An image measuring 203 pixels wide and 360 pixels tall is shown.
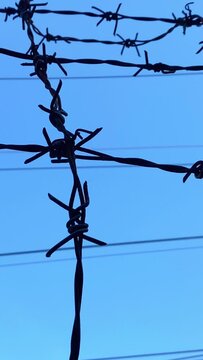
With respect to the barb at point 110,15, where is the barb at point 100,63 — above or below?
below

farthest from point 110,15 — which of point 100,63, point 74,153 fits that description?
point 74,153

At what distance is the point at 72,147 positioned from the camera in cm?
79

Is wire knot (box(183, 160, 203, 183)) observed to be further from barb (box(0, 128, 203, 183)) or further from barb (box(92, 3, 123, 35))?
barb (box(92, 3, 123, 35))

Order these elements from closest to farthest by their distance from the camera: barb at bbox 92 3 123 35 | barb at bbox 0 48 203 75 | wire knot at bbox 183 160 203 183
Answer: wire knot at bbox 183 160 203 183, barb at bbox 0 48 203 75, barb at bbox 92 3 123 35

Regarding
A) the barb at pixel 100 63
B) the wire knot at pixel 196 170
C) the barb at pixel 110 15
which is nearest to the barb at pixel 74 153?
the wire knot at pixel 196 170

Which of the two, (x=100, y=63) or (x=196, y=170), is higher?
(x=100, y=63)

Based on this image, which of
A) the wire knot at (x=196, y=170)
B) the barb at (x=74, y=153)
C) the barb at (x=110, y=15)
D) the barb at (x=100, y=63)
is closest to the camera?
the barb at (x=74, y=153)

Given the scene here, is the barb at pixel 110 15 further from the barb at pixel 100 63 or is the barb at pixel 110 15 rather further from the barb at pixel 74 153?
the barb at pixel 74 153

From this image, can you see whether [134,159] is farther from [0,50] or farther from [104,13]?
[104,13]

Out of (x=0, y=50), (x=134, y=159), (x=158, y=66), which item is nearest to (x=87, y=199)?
(x=134, y=159)

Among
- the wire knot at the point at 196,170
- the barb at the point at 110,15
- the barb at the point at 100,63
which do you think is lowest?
the wire knot at the point at 196,170

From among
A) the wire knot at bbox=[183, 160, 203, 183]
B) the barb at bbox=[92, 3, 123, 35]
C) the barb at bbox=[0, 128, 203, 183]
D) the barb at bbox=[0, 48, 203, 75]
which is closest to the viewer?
the barb at bbox=[0, 128, 203, 183]

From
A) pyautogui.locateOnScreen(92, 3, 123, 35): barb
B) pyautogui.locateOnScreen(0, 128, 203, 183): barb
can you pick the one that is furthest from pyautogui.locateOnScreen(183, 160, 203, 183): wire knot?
pyautogui.locateOnScreen(92, 3, 123, 35): barb

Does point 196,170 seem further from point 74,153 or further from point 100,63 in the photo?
point 100,63
